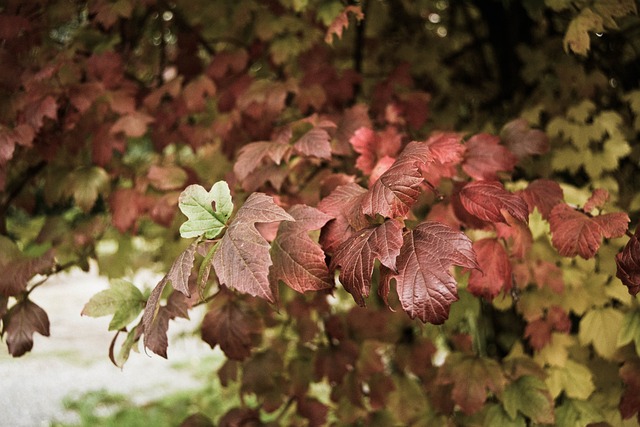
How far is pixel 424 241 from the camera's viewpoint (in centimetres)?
121

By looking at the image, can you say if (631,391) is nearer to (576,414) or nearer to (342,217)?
(576,414)

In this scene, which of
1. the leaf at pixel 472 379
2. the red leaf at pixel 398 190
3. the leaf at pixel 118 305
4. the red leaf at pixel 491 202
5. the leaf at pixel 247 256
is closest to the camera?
the leaf at pixel 247 256

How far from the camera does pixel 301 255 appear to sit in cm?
130

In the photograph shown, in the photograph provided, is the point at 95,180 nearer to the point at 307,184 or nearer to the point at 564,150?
the point at 307,184

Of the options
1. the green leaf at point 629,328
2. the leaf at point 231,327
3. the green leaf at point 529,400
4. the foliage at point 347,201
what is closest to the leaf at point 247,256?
the foliage at point 347,201

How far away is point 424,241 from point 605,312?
3.61ft

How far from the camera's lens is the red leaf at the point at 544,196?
1605 millimetres

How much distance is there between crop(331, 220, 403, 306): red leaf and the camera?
45.1 inches

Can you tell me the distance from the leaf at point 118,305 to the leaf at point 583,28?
1.49m

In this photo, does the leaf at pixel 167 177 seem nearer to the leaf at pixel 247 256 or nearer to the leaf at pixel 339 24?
the leaf at pixel 339 24

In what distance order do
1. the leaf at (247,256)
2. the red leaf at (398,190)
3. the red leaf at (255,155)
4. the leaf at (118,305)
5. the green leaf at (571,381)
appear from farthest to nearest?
the green leaf at (571,381) → the red leaf at (255,155) → the leaf at (118,305) → the red leaf at (398,190) → the leaf at (247,256)

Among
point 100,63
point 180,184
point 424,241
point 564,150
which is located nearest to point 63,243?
point 180,184

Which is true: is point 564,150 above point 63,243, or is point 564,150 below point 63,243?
below

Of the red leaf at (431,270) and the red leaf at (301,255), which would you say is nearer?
the red leaf at (431,270)
